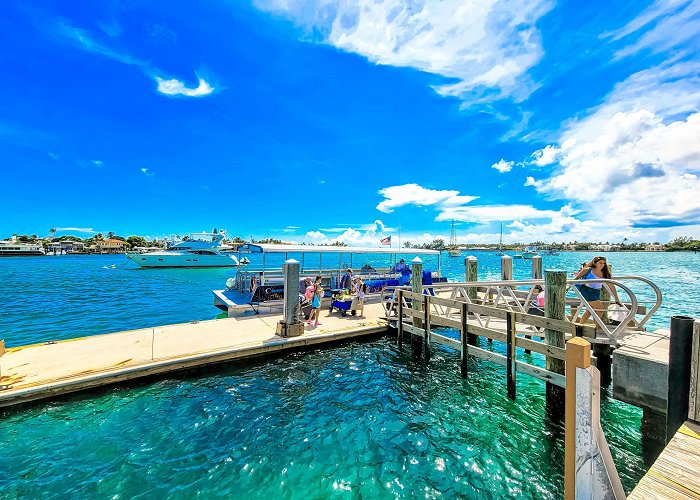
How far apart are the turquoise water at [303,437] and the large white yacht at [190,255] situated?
49.1 m

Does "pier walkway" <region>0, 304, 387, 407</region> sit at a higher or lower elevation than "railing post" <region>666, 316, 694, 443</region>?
lower

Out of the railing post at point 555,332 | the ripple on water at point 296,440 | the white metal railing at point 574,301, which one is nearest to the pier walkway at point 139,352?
the ripple on water at point 296,440

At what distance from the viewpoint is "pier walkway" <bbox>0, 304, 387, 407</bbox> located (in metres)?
6.18

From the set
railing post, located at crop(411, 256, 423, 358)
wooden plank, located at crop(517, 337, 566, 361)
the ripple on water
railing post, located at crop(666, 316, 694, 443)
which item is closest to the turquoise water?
the ripple on water

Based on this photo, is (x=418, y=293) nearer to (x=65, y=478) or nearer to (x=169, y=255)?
(x=65, y=478)

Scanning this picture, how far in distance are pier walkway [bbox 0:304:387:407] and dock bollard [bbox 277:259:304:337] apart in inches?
11.0

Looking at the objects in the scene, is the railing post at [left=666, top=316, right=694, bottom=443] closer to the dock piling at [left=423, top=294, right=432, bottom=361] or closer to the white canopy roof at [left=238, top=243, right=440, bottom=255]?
the dock piling at [left=423, top=294, right=432, bottom=361]

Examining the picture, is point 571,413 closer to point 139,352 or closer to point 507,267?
point 139,352

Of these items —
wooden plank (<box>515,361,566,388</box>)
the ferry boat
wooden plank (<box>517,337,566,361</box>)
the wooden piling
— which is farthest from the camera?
the ferry boat

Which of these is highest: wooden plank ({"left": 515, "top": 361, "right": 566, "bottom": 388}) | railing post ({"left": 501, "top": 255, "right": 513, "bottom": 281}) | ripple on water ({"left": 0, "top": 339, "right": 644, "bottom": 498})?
railing post ({"left": 501, "top": 255, "right": 513, "bottom": 281})

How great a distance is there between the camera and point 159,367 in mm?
7059

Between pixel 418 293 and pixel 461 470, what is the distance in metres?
5.51

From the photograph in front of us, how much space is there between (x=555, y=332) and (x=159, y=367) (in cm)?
914

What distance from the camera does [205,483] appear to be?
438cm
